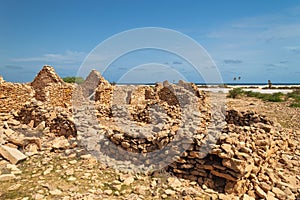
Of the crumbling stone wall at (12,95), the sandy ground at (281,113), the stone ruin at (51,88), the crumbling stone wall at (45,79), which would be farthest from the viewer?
the crumbling stone wall at (45,79)

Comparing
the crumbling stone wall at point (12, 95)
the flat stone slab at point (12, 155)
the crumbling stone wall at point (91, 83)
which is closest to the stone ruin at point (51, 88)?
the crumbling stone wall at point (12, 95)

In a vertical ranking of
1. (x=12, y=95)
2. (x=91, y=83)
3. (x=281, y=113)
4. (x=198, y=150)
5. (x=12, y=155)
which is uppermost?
(x=91, y=83)

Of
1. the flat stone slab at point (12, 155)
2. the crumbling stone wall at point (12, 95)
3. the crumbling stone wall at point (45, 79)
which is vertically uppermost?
the crumbling stone wall at point (45, 79)

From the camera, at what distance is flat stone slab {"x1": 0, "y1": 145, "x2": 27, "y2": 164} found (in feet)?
16.5

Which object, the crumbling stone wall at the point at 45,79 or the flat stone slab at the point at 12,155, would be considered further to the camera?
the crumbling stone wall at the point at 45,79

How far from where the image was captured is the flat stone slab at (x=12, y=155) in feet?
16.5

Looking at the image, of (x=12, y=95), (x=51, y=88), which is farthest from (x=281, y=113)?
(x=12, y=95)

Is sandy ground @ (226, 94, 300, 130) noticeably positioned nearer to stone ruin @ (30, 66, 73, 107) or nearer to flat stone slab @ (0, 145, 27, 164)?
flat stone slab @ (0, 145, 27, 164)

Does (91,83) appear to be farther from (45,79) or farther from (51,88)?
(51,88)

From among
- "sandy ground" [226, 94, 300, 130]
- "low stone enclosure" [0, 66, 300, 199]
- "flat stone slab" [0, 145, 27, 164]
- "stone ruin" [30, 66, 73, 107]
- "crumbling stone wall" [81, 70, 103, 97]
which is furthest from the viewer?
"crumbling stone wall" [81, 70, 103, 97]

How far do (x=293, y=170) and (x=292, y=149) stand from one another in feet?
5.09

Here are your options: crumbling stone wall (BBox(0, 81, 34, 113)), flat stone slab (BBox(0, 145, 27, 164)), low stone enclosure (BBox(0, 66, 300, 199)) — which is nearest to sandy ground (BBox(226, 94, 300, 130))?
low stone enclosure (BBox(0, 66, 300, 199))

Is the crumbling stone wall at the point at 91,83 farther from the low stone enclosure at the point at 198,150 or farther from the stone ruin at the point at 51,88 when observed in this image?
the low stone enclosure at the point at 198,150

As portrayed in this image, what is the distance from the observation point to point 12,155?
200 inches
